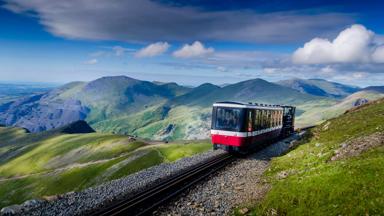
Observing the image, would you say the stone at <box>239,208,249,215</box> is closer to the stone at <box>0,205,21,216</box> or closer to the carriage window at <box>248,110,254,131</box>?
the stone at <box>0,205,21,216</box>

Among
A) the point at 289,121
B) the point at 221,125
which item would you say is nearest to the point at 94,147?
the point at 289,121

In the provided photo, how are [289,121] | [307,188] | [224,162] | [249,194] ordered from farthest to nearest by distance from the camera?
1. [289,121]
2. [224,162]
3. [249,194]
4. [307,188]

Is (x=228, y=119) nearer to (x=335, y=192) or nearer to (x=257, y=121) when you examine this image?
(x=257, y=121)

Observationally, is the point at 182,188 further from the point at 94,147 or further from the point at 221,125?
the point at 94,147

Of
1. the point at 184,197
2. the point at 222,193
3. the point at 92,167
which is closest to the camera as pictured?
the point at 184,197

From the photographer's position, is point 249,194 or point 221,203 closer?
point 221,203

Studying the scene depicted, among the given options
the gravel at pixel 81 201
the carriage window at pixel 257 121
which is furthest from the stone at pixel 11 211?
the carriage window at pixel 257 121

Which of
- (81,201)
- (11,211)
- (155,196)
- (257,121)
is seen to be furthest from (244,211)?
(257,121)
